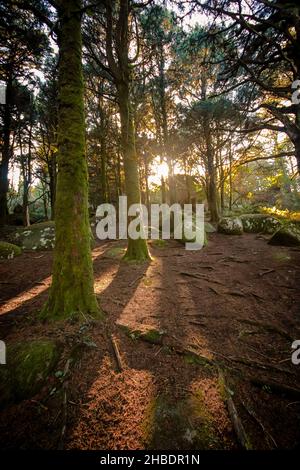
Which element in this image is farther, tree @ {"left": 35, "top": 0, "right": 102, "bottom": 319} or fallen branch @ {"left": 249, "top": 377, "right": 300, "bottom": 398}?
tree @ {"left": 35, "top": 0, "right": 102, "bottom": 319}

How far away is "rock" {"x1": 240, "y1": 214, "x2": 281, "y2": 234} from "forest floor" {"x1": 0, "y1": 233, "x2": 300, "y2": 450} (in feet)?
21.9

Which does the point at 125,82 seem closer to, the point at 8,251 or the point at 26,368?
the point at 8,251

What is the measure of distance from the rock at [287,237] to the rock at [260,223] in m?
2.49

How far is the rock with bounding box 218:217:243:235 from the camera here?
11.6 metres

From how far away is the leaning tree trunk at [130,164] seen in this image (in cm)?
684

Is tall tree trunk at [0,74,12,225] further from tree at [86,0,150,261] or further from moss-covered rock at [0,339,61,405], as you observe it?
moss-covered rock at [0,339,61,405]

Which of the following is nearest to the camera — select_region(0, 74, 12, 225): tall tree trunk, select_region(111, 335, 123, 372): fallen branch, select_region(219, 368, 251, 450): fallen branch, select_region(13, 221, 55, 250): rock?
select_region(219, 368, 251, 450): fallen branch

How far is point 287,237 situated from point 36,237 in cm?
1095

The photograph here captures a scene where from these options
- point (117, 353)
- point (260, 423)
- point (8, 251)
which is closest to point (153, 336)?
point (117, 353)

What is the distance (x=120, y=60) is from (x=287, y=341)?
26.9 feet

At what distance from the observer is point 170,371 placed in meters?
2.53

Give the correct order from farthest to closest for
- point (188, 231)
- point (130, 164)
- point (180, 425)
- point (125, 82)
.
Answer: point (188, 231) < point (130, 164) < point (125, 82) < point (180, 425)

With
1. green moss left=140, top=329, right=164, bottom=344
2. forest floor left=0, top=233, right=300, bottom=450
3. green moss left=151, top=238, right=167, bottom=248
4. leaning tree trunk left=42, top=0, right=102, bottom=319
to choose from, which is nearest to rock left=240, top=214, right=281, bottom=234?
green moss left=151, top=238, right=167, bottom=248

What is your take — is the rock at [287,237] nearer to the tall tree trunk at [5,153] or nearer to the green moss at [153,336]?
the green moss at [153,336]
